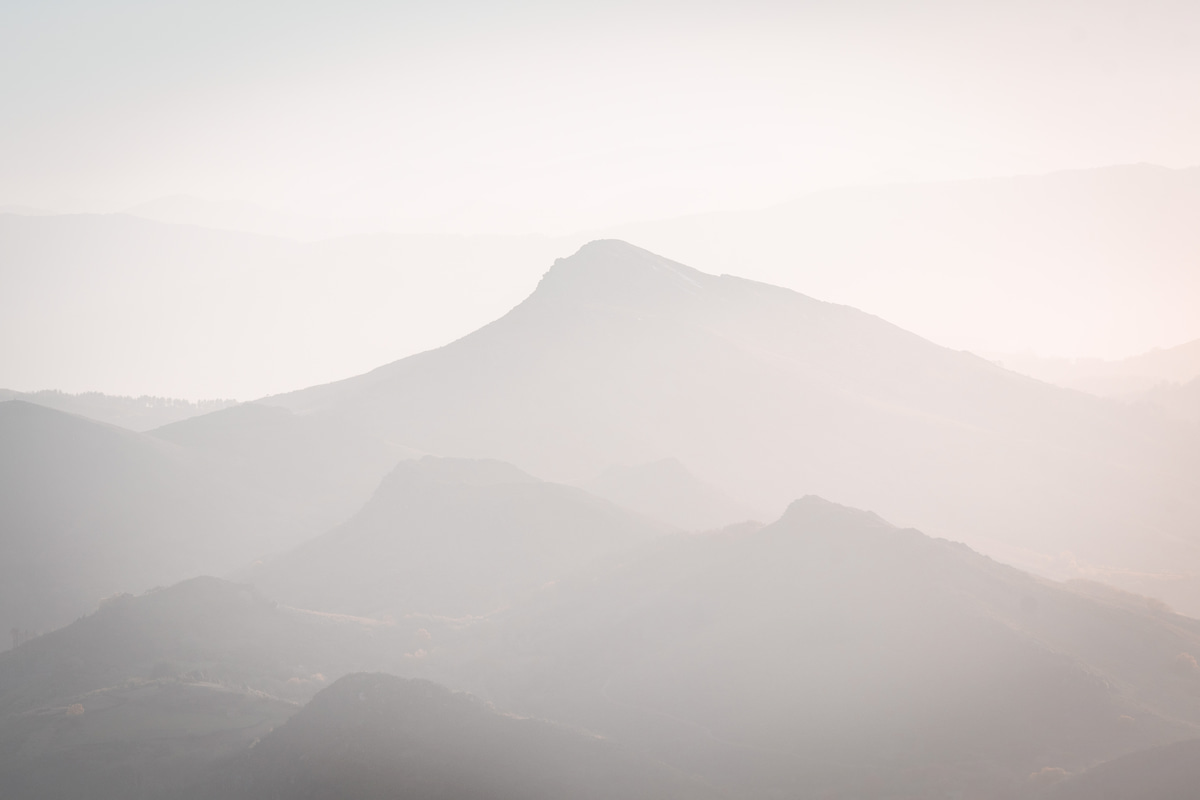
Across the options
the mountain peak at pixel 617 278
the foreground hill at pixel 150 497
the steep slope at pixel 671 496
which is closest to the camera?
the foreground hill at pixel 150 497

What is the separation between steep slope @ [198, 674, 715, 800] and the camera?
32.6 meters

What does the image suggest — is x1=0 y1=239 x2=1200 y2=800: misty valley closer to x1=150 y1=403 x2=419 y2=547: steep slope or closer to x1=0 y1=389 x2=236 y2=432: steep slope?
x1=150 y1=403 x2=419 y2=547: steep slope

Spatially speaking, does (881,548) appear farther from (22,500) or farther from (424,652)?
(22,500)

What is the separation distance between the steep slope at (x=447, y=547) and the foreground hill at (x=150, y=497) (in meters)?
13.9

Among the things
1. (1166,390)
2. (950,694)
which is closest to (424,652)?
(950,694)

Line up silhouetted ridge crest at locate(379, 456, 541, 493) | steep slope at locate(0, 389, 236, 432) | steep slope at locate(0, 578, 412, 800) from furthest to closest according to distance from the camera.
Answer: steep slope at locate(0, 389, 236, 432) → silhouetted ridge crest at locate(379, 456, 541, 493) → steep slope at locate(0, 578, 412, 800)

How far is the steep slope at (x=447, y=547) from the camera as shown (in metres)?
63.8

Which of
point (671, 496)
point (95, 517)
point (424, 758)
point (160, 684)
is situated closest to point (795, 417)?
point (671, 496)

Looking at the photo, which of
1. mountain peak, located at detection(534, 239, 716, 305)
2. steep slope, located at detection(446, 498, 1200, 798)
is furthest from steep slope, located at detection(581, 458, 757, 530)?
mountain peak, located at detection(534, 239, 716, 305)

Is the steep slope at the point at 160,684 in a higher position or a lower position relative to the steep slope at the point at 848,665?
lower

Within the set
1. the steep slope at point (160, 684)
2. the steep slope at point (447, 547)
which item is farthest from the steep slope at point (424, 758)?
the steep slope at point (447, 547)

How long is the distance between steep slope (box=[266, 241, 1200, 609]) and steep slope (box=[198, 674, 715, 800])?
60056 mm

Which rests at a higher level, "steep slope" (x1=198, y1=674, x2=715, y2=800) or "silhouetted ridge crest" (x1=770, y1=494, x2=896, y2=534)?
"silhouetted ridge crest" (x1=770, y1=494, x2=896, y2=534)

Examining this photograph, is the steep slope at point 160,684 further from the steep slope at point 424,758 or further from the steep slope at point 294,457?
the steep slope at point 294,457
